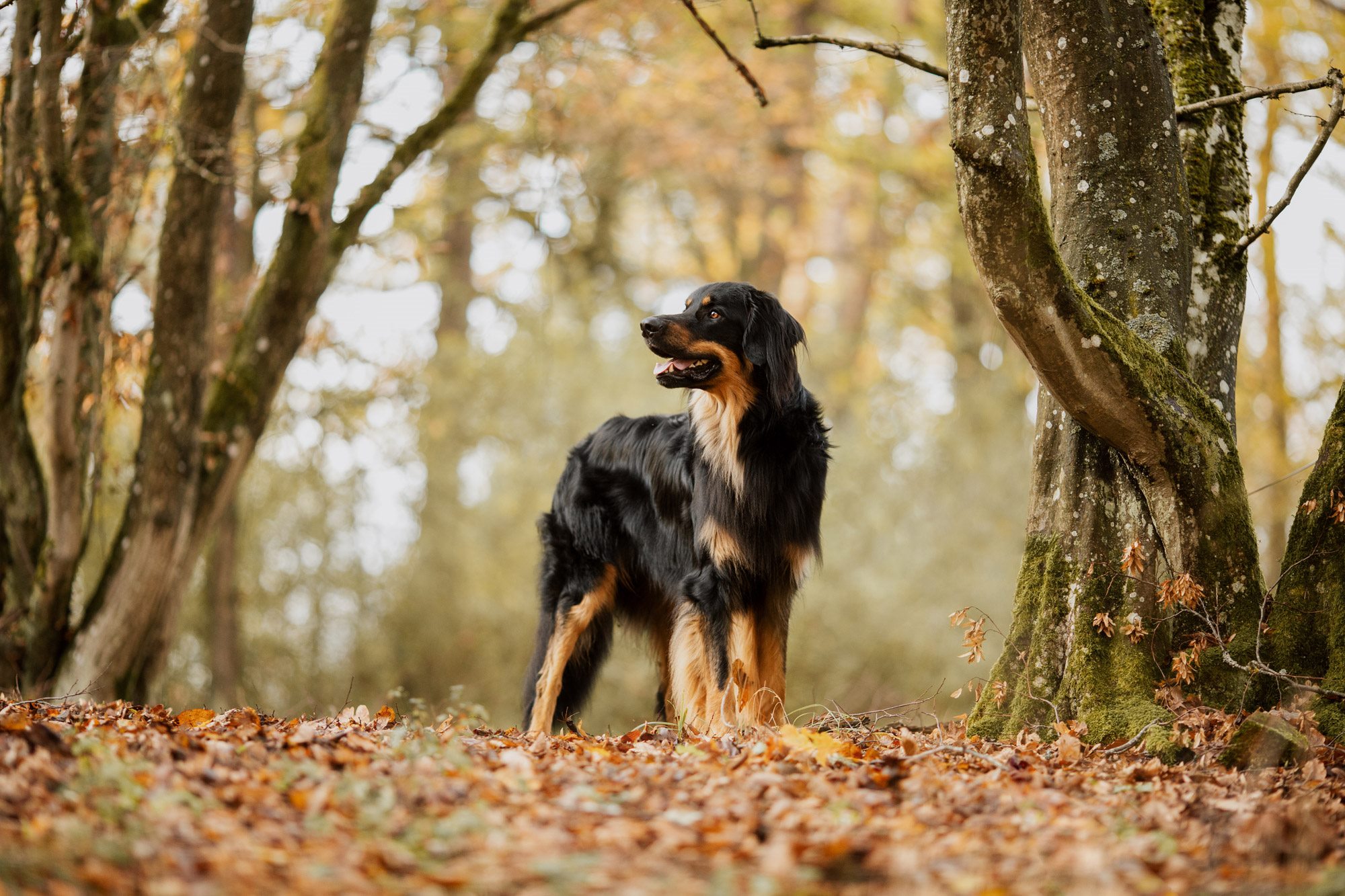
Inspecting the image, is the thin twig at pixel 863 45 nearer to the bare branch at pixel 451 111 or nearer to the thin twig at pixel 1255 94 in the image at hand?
the thin twig at pixel 1255 94

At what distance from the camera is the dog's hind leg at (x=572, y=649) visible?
6.05 metres

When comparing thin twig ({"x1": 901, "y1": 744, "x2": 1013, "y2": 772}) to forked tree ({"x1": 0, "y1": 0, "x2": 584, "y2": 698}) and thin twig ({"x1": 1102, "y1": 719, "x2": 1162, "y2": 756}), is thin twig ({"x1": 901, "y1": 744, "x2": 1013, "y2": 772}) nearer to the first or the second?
thin twig ({"x1": 1102, "y1": 719, "x2": 1162, "y2": 756})

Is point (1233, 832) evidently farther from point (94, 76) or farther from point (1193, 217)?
point (94, 76)

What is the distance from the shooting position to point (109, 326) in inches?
266

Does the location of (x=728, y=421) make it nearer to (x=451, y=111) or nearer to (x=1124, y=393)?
(x=1124, y=393)

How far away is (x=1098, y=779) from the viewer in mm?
3430

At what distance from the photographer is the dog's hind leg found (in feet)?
19.9

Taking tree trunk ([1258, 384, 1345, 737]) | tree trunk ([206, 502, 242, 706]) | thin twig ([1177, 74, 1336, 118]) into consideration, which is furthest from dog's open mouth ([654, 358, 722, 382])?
tree trunk ([206, 502, 242, 706])

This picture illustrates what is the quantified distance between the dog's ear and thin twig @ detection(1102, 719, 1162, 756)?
7.09ft

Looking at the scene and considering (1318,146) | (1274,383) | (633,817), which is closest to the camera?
(633,817)

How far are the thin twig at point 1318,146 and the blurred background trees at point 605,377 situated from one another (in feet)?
19.1

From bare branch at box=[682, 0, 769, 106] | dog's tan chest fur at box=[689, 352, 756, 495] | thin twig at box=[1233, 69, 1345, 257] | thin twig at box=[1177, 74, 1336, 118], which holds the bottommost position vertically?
dog's tan chest fur at box=[689, 352, 756, 495]

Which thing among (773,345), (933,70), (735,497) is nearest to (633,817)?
(735,497)

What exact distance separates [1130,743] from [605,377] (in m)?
11.0
